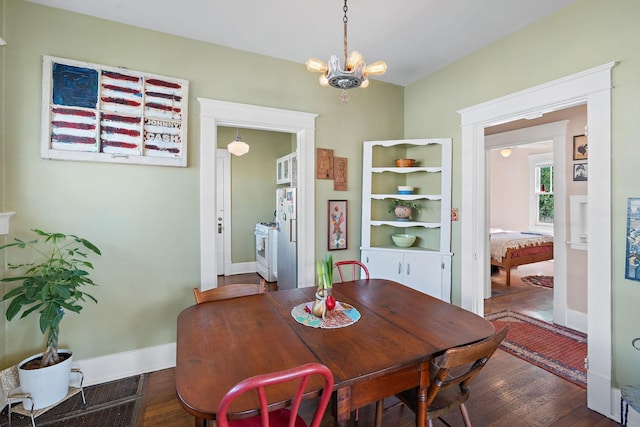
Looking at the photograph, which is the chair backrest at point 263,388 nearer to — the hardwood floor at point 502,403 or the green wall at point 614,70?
the hardwood floor at point 502,403

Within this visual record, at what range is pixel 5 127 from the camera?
2.04 m

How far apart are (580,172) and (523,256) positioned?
7.26 feet

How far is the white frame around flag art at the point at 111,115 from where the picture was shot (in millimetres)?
2154

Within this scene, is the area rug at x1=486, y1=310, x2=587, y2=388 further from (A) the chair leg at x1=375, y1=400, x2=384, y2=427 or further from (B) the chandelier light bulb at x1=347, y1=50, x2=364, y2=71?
(B) the chandelier light bulb at x1=347, y1=50, x2=364, y2=71

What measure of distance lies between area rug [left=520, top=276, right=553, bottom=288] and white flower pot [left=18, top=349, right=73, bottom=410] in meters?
6.10

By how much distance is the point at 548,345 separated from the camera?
2.90 metres

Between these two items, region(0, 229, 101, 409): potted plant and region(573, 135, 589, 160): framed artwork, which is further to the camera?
region(573, 135, 589, 160): framed artwork

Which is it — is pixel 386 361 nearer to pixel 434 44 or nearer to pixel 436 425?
pixel 436 425

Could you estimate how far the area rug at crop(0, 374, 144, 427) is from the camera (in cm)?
186

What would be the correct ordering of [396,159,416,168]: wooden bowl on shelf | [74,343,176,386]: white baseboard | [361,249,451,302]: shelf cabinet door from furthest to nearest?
1. [396,159,416,168]: wooden bowl on shelf
2. [361,249,451,302]: shelf cabinet door
3. [74,343,176,386]: white baseboard

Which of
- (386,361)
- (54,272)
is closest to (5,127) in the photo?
(54,272)

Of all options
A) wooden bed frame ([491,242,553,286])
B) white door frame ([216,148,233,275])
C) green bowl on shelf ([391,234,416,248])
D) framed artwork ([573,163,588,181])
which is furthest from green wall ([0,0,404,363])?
wooden bed frame ([491,242,553,286])

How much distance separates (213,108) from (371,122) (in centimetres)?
172

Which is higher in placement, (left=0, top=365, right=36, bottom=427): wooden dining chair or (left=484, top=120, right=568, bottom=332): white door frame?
(left=484, top=120, right=568, bottom=332): white door frame
